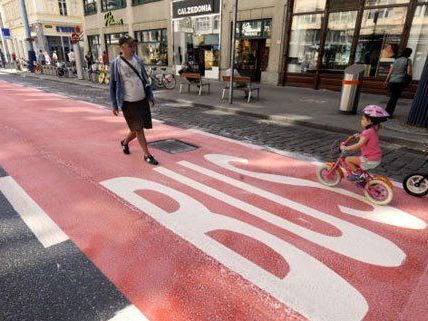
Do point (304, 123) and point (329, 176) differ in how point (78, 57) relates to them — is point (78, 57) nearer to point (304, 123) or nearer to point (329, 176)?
point (304, 123)

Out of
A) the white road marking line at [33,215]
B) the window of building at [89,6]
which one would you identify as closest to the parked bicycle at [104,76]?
the white road marking line at [33,215]

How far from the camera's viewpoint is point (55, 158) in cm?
565

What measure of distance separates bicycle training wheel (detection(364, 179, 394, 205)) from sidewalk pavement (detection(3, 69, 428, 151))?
3306mm

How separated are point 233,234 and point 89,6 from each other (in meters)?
35.3

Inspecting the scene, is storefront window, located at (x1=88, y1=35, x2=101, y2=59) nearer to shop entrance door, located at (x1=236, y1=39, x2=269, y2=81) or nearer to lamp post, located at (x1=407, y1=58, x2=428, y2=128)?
shop entrance door, located at (x1=236, y1=39, x2=269, y2=81)

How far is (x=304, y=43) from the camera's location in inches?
617

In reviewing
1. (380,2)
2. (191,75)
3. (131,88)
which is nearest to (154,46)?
(191,75)

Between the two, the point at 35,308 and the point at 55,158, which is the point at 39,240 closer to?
the point at 35,308

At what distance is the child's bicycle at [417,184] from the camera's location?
170 inches

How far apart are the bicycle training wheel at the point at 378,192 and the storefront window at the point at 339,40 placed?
465 inches

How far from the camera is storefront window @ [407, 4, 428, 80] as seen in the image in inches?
467

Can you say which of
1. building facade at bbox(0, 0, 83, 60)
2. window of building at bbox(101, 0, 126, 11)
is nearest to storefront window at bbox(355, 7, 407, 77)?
window of building at bbox(101, 0, 126, 11)

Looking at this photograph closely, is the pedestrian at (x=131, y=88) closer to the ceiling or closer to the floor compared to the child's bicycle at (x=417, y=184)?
closer to the ceiling

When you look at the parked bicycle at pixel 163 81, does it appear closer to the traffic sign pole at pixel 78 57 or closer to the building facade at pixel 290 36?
the building facade at pixel 290 36
